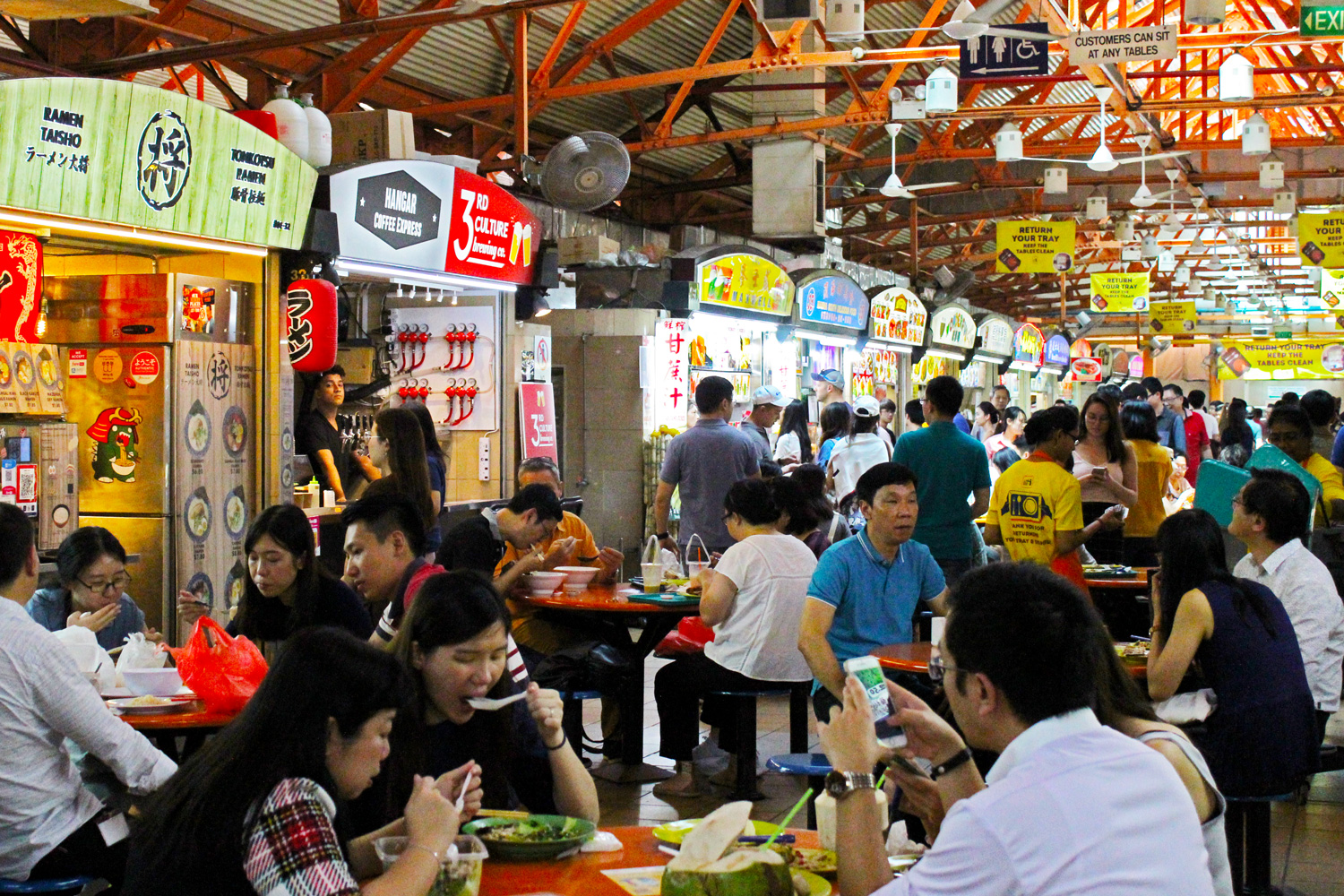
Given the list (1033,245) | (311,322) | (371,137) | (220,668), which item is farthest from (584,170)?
(1033,245)

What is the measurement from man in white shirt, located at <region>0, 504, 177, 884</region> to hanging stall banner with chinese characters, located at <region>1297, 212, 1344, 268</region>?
681 inches

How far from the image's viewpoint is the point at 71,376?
7590 millimetres

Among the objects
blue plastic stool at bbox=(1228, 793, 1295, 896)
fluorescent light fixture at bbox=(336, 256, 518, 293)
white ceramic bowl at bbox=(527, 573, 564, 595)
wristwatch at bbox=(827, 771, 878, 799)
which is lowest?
blue plastic stool at bbox=(1228, 793, 1295, 896)

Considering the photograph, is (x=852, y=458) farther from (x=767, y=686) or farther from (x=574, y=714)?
(x=767, y=686)

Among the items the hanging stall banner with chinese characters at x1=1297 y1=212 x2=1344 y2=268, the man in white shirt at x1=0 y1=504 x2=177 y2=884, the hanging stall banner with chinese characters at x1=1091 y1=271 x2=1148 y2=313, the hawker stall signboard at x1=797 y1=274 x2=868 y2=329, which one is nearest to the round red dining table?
the man in white shirt at x1=0 y1=504 x2=177 y2=884

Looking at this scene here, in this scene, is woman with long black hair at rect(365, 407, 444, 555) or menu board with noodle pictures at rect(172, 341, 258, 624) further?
menu board with noodle pictures at rect(172, 341, 258, 624)

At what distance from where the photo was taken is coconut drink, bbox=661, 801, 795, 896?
2387mm

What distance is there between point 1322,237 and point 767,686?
14.8 meters

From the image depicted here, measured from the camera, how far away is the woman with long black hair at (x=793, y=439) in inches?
448

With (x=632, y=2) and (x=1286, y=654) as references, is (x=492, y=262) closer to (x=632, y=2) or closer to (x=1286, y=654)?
(x=632, y=2)

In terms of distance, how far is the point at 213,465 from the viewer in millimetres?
7762

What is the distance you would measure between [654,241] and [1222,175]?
7884 mm

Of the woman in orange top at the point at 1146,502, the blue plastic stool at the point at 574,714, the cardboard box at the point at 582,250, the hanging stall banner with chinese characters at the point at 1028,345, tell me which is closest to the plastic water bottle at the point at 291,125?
the blue plastic stool at the point at 574,714

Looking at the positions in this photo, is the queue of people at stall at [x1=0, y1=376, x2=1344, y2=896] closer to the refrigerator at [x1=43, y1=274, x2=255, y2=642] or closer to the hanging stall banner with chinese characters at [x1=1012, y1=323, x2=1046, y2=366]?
the refrigerator at [x1=43, y1=274, x2=255, y2=642]
